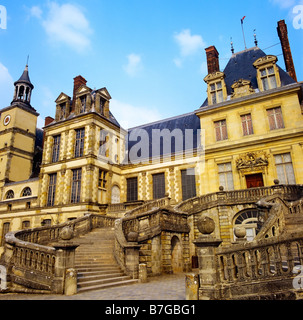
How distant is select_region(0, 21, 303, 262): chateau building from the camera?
18109 millimetres

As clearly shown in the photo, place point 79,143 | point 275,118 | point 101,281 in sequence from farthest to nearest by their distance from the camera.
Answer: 1. point 79,143
2. point 275,118
3. point 101,281

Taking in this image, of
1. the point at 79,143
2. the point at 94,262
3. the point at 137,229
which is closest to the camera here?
the point at 94,262

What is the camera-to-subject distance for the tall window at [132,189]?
23906 mm

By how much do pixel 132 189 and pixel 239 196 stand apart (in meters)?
11.3

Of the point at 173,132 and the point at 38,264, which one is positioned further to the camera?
the point at 173,132

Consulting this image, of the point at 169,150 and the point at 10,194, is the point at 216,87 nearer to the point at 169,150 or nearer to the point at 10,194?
the point at 169,150

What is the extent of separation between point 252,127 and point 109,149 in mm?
12450

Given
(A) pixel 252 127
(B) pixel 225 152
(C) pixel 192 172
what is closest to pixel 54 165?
(C) pixel 192 172

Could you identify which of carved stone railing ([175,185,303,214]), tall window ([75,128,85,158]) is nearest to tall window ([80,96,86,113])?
tall window ([75,128,85,158])

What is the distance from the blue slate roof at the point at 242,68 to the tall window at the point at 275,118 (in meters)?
2.59

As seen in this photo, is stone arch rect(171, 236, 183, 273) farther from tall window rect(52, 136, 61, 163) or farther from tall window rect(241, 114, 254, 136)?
tall window rect(52, 136, 61, 163)

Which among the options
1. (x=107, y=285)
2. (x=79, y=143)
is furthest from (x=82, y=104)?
(x=107, y=285)

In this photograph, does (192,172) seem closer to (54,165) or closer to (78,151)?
(78,151)

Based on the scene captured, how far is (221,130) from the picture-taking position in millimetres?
20219
